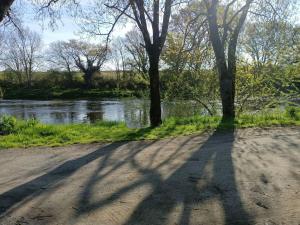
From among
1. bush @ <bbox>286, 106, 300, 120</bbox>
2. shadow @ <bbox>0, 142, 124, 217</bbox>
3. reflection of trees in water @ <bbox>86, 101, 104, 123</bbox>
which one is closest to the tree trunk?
reflection of trees in water @ <bbox>86, 101, 104, 123</bbox>

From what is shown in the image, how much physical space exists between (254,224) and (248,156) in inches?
144

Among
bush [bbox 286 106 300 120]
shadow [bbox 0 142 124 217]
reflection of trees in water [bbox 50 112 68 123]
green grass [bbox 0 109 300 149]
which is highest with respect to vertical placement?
bush [bbox 286 106 300 120]

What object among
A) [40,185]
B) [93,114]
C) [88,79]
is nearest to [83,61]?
[88,79]

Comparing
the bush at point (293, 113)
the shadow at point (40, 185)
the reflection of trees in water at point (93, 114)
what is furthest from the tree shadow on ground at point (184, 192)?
the reflection of trees in water at point (93, 114)

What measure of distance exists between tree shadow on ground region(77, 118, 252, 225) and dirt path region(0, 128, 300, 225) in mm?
12

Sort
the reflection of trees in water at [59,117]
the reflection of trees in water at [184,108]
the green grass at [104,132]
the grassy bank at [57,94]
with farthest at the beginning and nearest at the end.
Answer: the grassy bank at [57,94]
the reflection of trees in water at [59,117]
the reflection of trees in water at [184,108]
the green grass at [104,132]

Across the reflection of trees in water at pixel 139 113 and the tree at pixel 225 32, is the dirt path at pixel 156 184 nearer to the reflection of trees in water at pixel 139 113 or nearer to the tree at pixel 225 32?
the tree at pixel 225 32

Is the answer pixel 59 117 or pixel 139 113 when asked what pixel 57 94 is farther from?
pixel 139 113

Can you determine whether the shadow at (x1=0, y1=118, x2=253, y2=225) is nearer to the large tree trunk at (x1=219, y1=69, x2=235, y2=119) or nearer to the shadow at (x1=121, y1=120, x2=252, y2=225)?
the shadow at (x1=121, y1=120, x2=252, y2=225)

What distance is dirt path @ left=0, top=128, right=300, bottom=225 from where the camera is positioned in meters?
5.19

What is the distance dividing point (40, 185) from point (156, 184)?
6.28 ft

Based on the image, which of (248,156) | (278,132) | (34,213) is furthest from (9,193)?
(278,132)

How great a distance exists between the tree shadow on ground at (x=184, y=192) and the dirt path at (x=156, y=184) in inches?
0.5

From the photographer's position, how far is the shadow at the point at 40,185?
19.2 ft
